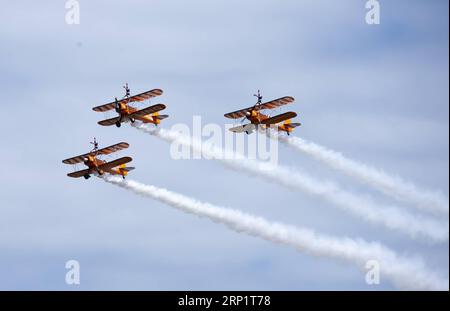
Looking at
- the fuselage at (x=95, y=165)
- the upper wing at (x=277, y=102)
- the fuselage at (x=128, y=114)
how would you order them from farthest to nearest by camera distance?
1. the upper wing at (x=277, y=102)
2. the fuselage at (x=128, y=114)
3. the fuselage at (x=95, y=165)

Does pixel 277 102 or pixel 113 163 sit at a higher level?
pixel 277 102

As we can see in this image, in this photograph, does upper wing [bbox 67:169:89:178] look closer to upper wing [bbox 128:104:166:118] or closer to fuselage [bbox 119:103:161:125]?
fuselage [bbox 119:103:161:125]

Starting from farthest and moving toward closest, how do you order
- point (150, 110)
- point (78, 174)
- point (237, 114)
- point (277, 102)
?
point (237, 114), point (277, 102), point (78, 174), point (150, 110)

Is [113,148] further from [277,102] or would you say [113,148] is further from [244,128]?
[277,102]

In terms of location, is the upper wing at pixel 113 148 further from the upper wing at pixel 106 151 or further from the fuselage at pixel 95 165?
the fuselage at pixel 95 165

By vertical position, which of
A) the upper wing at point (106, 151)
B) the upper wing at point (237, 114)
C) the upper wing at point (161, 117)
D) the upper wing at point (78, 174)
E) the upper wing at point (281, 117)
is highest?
the upper wing at point (237, 114)

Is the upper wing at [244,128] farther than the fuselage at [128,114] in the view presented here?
No

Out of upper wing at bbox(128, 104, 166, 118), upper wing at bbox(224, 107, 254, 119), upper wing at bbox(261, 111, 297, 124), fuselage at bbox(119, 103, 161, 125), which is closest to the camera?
upper wing at bbox(261, 111, 297, 124)

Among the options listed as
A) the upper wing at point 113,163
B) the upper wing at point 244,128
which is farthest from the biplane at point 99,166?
the upper wing at point 244,128

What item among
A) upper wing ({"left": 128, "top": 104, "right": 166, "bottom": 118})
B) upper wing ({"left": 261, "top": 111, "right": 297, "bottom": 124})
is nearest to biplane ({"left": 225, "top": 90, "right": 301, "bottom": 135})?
upper wing ({"left": 261, "top": 111, "right": 297, "bottom": 124})

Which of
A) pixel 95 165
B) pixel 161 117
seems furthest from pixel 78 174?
pixel 161 117

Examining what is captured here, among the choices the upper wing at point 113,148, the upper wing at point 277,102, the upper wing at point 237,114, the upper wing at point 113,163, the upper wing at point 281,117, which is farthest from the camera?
the upper wing at point 237,114
